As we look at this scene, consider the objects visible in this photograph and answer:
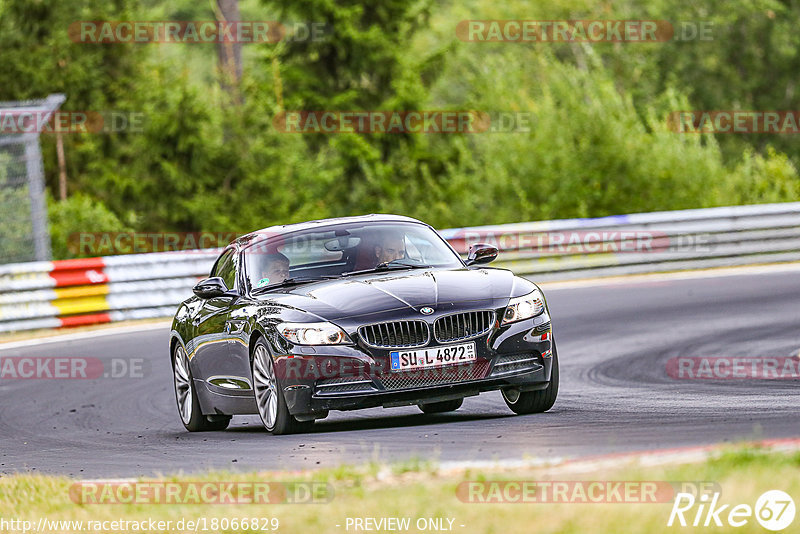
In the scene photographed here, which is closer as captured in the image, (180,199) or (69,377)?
(69,377)

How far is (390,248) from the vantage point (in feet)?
32.7

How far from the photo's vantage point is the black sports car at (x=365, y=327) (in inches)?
334

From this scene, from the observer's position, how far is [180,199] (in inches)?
1247

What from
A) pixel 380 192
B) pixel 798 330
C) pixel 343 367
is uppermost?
pixel 343 367

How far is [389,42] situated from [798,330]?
24.3 metres

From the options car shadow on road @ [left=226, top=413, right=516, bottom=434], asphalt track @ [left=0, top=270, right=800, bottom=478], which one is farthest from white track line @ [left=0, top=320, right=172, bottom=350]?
car shadow on road @ [left=226, top=413, right=516, bottom=434]

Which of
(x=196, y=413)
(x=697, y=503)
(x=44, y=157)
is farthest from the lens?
(x=44, y=157)

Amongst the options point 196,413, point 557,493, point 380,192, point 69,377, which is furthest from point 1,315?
point 380,192

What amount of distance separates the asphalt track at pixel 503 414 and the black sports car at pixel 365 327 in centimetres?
24

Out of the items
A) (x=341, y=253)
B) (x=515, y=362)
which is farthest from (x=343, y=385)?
(x=341, y=253)

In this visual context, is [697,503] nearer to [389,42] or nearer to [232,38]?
[232,38]

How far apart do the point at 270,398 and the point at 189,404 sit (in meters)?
2.11

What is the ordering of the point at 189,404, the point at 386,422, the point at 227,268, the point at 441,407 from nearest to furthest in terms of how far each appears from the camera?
the point at 386,422 → the point at 441,407 → the point at 227,268 → the point at 189,404

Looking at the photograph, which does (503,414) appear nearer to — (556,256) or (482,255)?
(482,255)
